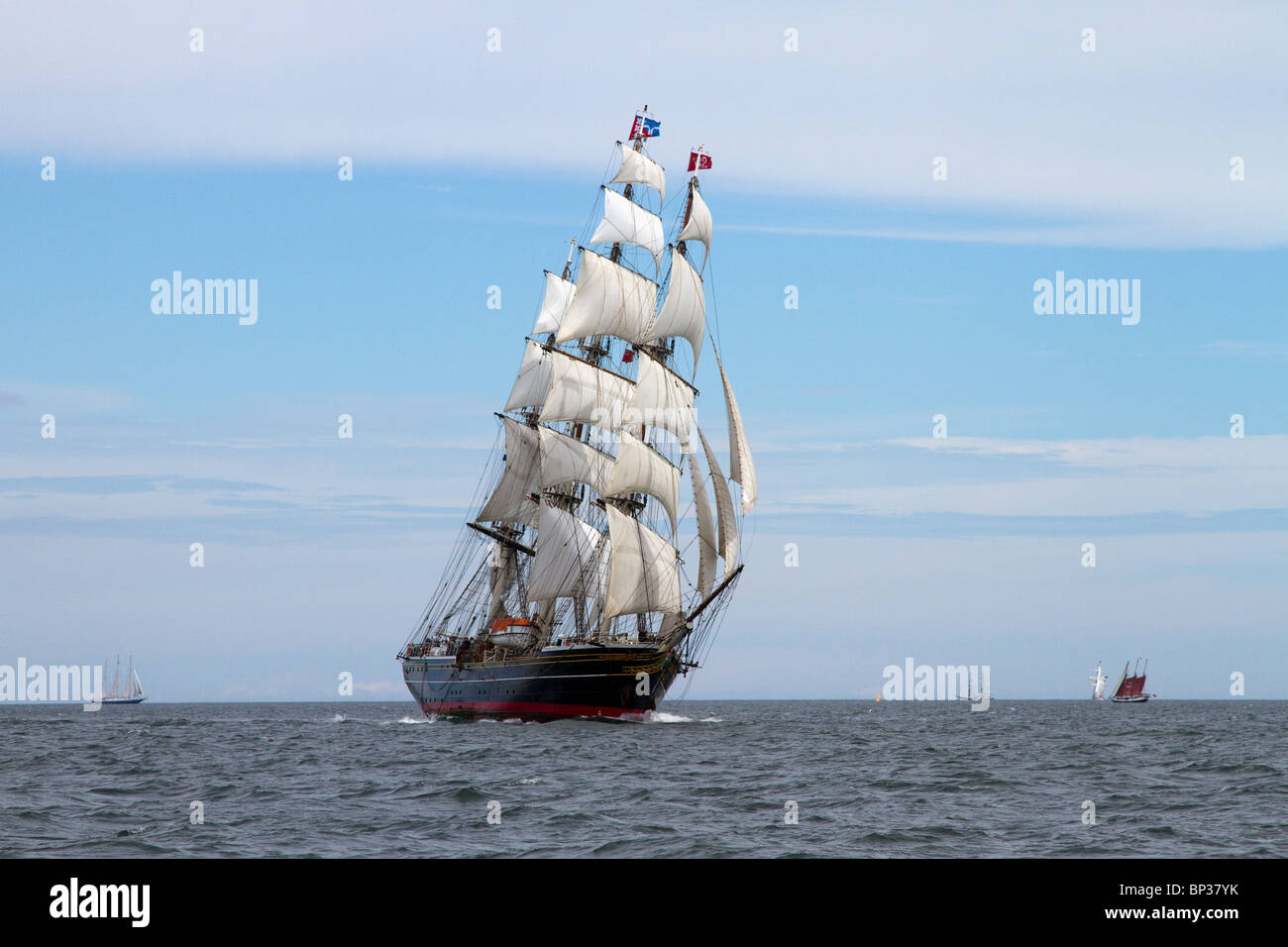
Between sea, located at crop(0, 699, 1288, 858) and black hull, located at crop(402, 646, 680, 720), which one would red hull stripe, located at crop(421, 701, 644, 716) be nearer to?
black hull, located at crop(402, 646, 680, 720)

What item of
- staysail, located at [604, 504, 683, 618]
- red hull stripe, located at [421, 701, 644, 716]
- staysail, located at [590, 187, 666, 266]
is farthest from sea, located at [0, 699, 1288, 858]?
staysail, located at [590, 187, 666, 266]

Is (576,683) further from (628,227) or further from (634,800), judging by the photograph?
(634,800)

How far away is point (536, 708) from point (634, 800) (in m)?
47.5

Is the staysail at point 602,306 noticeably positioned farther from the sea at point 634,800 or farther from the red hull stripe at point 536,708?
the sea at point 634,800

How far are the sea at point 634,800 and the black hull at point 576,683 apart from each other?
15.5 meters

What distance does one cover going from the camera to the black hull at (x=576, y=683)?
261 ft

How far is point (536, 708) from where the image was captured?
82125 millimetres

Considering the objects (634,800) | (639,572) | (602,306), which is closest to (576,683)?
(639,572)

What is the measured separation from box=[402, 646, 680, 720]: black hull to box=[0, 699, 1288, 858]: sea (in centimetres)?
1549

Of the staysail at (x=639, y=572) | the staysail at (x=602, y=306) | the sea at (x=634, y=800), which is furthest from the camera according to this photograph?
the staysail at (x=602, y=306)

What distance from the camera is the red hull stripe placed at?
7969 centimetres

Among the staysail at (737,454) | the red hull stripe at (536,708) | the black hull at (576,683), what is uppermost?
the staysail at (737,454)

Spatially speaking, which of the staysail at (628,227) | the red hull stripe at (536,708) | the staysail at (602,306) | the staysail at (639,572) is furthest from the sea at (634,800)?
the staysail at (628,227)
